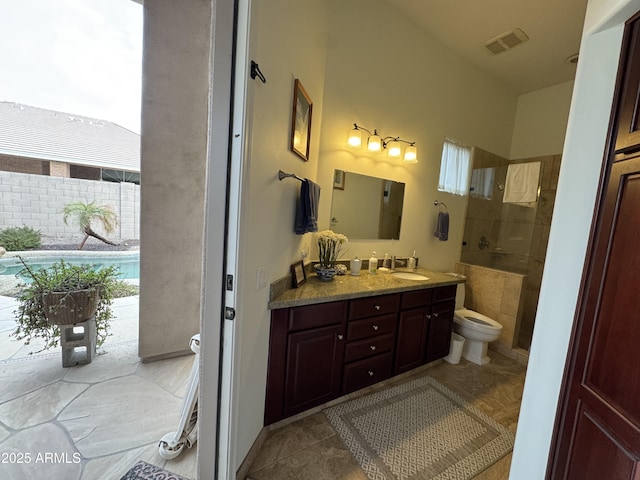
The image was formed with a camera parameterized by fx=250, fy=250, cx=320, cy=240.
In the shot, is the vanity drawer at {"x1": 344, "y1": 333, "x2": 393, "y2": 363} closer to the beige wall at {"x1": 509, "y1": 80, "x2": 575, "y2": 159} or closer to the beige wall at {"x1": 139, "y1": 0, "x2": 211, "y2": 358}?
the beige wall at {"x1": 139, "y1": 0, "x2": 211, "y2": 358}

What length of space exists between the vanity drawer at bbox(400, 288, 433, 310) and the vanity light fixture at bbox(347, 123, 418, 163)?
4.54ft

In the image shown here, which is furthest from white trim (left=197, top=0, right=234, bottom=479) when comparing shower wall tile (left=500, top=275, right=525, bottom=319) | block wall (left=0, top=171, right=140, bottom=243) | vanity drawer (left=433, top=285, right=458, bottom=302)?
block wall (left=0, top=171, right=140, bottom=243)

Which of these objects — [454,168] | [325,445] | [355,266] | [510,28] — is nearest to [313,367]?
[325,445]

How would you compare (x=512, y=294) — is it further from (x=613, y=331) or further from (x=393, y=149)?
(x=613, y=331)

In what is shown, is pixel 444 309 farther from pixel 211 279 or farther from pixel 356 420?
pixel 211 279

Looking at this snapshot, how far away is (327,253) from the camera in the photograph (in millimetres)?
2092

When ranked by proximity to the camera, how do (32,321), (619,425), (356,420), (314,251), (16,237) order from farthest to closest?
(16,237) < (314,251) < (32,321) < (356,420) < (619,425)

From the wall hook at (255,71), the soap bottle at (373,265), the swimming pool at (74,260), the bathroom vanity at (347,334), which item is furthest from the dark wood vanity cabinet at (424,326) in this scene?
the swimming pool at (74,260)

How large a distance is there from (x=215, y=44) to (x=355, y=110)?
1.66m

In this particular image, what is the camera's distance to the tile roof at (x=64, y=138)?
5.13m

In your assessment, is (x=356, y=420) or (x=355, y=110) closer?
(x=356, y=420)

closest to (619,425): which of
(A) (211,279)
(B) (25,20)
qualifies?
(A) (211,279)

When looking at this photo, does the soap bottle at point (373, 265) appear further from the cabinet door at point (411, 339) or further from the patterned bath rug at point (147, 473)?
the patterned bath rug at point (147, 473)

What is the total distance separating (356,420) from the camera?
Answer: 175cm
